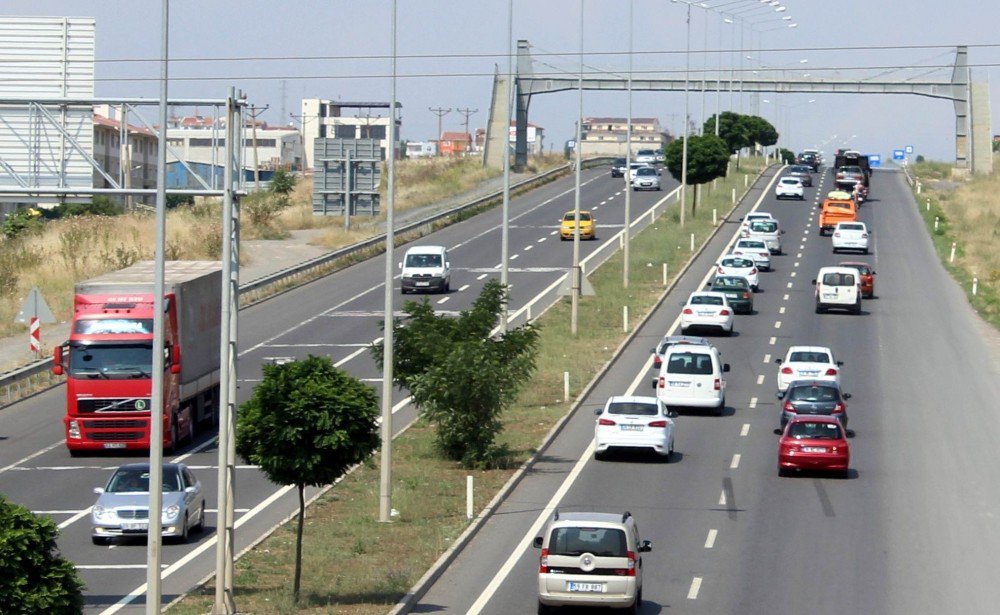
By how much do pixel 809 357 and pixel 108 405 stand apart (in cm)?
1803

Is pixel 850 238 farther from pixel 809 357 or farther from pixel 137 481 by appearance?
pixel 137 481

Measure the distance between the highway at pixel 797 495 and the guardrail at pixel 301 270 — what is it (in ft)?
49.2

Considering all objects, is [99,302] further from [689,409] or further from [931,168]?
[931,168]

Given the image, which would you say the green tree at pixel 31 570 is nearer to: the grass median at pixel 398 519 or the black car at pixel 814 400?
the grass median at pixel 398 519

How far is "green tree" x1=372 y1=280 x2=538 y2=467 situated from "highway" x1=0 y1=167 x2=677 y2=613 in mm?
1112

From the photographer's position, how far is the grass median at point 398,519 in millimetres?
21438

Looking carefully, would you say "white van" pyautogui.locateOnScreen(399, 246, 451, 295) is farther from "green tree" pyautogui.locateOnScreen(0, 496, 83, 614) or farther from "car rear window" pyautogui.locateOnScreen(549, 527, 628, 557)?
"green tree" pyautogui.locateOnScreen(0, 496, 83, 614)

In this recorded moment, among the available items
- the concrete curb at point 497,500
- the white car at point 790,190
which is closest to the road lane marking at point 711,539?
the concrete curb at point 497,500

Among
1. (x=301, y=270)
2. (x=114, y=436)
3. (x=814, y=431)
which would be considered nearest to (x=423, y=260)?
(x=301, y=270)

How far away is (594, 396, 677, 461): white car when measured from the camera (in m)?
32.6

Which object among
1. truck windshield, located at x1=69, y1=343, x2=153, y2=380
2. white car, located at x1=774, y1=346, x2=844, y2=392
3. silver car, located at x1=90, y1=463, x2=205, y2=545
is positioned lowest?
silver car, located at x1=90, y1=463, x2=205, y2=545

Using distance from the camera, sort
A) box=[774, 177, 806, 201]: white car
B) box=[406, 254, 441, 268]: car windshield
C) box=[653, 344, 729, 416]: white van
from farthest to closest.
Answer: box=[774, 177, 806, 201]: white car → box=[406, 254, 441, 268]: car windshield → box=[653, 344, 729, 416]: white van

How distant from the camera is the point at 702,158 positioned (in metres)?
82.3

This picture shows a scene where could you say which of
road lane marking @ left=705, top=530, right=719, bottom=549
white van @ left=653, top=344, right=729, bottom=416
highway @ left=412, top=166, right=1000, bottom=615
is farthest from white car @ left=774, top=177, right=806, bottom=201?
road lane marking @ left=705, top=530, right=719, bottom=549
